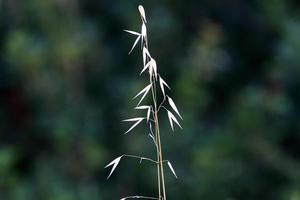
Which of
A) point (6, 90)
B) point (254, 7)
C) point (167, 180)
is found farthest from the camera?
point (254, 7)

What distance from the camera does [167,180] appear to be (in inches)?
211

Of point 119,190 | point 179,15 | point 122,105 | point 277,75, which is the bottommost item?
point 119,190

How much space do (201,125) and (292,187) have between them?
76cm

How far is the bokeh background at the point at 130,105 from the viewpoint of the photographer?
5449 millimetres

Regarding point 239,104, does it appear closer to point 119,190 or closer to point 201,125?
point 201,125

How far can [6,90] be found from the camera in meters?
6.17

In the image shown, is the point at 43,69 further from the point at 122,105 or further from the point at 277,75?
the point at 277,75

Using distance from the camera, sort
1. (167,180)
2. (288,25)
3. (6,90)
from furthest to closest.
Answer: (6,90) → (288,25) → (167,180)

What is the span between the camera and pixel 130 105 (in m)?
5.42

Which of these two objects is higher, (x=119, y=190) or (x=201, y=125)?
(x=201, y=125)

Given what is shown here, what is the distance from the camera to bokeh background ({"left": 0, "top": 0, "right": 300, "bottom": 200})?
5449 mm

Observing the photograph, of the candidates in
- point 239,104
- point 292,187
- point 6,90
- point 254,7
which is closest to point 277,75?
point 239,104

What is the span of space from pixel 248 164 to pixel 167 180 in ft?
1.94

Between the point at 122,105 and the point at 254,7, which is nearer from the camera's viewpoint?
the point at 122,105
